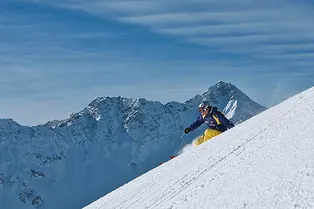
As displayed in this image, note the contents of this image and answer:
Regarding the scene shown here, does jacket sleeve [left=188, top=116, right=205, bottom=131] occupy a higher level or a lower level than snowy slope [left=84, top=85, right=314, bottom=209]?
higher

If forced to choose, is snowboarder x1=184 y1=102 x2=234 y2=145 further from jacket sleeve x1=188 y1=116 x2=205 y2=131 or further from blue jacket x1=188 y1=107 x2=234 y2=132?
jacket sleeve x1=188 y1=116 x2=205 y2=131

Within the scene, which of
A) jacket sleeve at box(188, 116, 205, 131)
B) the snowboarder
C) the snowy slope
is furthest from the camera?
jacket sleeve at box(188, 116, 205, 131)

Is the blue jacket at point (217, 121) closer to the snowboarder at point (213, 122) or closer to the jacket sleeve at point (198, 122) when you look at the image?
the snowboarder at point (213, 122)

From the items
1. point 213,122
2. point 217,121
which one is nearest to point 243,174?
point 217,121

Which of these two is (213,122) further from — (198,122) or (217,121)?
(198,122)

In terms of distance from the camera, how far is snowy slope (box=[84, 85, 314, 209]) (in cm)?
659

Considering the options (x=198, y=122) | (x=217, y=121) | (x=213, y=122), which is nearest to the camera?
(x=217, y=121)

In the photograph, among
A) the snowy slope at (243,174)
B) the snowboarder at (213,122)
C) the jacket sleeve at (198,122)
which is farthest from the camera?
the jacket sleeve at (198,122)

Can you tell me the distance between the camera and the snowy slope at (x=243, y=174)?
659 cm

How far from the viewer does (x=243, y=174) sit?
8.12m

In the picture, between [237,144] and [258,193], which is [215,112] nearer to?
[237,144]

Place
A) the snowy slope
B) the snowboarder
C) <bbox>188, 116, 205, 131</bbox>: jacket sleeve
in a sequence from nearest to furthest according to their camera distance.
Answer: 1. the snowy slope
2. the snowboarder
3. <bbox>188, 116, 205, 131</bbox>: jacket sleeve

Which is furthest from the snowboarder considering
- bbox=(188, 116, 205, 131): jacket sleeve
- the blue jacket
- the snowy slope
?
the snowy slope

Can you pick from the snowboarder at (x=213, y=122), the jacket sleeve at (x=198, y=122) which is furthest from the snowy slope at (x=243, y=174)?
the jacket sleeve at (x=198, y=122)
